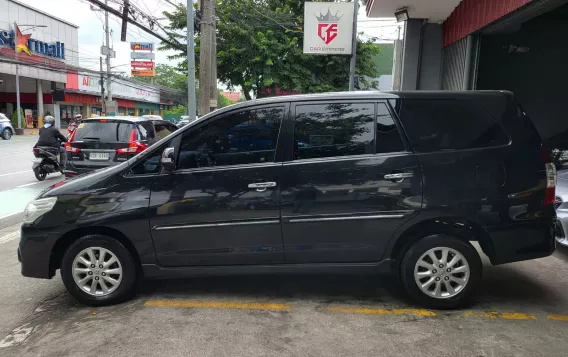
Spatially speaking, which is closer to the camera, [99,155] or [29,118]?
[99,155]

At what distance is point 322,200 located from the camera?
3.68 metres

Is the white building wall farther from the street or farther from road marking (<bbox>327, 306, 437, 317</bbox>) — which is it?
road marking (<bbox>327, 306, 437, 317</bbox>)

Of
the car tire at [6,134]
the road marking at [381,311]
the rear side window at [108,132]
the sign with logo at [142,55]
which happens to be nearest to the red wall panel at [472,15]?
the road marking at [381,311]

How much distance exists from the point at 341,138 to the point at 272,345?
1785 mm

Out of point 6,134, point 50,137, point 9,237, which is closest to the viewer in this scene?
point 9,237

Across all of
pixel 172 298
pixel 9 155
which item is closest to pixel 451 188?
pixel 172 298

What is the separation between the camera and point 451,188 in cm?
367

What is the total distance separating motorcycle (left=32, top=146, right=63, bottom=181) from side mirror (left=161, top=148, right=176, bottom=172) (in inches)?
353

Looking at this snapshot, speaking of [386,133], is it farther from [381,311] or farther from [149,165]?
[149,165]

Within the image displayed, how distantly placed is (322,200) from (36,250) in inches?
99.7

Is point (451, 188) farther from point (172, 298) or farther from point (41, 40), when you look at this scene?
point (41, 40)

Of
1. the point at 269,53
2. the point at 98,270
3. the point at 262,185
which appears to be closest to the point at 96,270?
the point at 98,270

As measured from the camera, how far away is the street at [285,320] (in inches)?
125

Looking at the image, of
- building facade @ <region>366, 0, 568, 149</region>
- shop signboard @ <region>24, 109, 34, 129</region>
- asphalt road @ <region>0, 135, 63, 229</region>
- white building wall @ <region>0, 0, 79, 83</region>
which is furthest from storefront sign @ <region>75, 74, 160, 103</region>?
building facade @ <region>366, 0, 568, 149</region>
